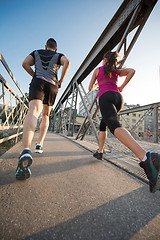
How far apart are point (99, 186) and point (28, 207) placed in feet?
1.92

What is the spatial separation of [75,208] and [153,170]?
0.66 meters

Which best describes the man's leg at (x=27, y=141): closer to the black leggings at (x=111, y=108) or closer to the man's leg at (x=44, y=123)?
the man's leg at (x=44, y=123)

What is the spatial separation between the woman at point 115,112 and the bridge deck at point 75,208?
24cm

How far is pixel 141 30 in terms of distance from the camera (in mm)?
2484

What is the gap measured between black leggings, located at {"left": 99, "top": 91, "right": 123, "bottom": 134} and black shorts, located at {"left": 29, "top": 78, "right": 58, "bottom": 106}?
708 millimetres

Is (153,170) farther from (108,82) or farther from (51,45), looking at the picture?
(51,45)

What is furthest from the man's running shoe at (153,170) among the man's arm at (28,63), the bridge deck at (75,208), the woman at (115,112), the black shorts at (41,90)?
the man's arm at (28,63)

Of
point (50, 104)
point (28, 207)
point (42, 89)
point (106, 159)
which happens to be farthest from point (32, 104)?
point (106, 159)

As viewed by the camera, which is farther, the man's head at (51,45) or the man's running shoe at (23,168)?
the man's head at (51,45)

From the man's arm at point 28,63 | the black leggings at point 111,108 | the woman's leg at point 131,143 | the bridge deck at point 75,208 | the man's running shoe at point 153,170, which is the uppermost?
the man's arm at point 28,63

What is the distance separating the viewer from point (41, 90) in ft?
4.54

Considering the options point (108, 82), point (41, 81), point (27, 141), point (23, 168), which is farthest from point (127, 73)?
point (23, 168)

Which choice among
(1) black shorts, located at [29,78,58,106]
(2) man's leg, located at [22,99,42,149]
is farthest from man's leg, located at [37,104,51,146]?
(2) man's leg, located at [22,99,42,149]

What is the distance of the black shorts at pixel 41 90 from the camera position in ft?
4.36
